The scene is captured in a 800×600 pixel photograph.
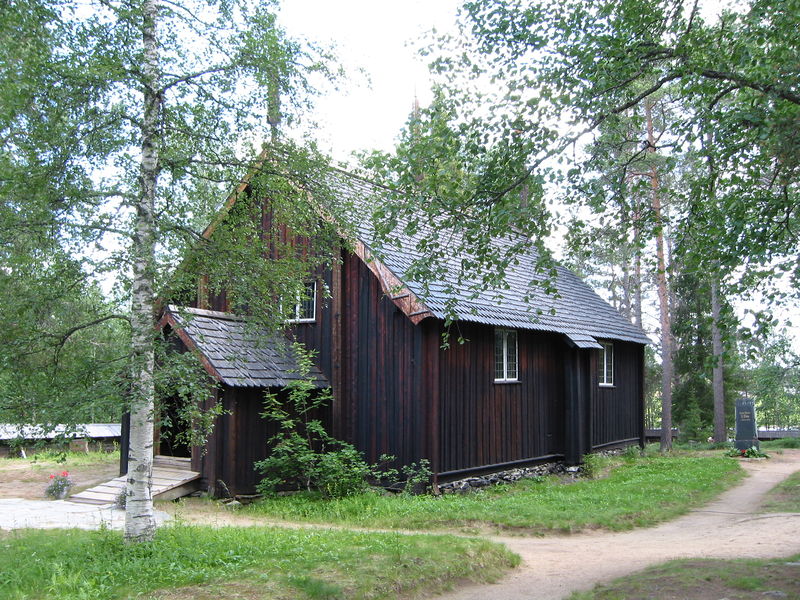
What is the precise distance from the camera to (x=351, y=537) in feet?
30.7

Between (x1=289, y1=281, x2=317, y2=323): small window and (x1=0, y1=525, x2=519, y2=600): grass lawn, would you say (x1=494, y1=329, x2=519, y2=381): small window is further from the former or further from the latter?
(x1=0, y1=525, x2=519, y2=600): grass lawn

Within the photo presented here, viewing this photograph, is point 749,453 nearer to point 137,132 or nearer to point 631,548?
point 631,548

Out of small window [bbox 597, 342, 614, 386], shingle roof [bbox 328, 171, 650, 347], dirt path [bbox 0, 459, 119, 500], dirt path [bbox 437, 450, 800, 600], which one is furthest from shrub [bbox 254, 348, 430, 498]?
small window [bbox 597, 342, 614, 386]

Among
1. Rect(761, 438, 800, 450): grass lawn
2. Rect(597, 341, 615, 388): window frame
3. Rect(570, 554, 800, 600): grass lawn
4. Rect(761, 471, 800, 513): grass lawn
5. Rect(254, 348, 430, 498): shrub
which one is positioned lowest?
Rect(761, 438, 800, 450): grass lawn

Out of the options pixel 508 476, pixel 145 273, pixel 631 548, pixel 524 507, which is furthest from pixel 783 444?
pixel 145 273

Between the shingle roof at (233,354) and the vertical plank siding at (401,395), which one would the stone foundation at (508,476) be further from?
the shingle roof at (233,354)

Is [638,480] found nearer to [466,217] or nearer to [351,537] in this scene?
[351,537]

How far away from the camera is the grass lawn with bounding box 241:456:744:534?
11641mm

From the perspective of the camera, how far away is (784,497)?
14438 millimetres

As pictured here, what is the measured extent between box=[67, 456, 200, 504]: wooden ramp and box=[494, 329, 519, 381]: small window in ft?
22.9

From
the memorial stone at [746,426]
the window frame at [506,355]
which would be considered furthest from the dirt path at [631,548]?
the memorial stone at [746,426]

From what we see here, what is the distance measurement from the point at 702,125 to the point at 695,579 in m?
4.71

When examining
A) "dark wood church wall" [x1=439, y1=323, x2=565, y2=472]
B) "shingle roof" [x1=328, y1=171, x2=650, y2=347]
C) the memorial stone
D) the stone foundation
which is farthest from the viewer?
the memorial stone

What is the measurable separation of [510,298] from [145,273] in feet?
35.4
